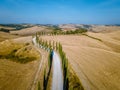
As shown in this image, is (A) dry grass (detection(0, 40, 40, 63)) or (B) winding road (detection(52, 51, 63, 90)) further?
(A) dry grass (detection(0, 40, 40, 63))

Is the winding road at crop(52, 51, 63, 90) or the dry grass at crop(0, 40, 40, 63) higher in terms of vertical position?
the winding road at crop(52, 51, 63, 90)

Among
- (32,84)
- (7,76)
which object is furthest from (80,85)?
(7,76)

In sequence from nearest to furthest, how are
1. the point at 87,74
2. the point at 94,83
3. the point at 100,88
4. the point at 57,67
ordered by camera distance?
1. the point at 100,88
2. the point at 94,83
3. the point at 87,74
4. the point at 57,67

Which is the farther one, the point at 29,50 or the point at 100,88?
the point at 29,50

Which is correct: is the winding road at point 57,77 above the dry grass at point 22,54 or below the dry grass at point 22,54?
above

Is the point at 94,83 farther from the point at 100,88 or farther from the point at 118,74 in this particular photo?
the point at 118,74

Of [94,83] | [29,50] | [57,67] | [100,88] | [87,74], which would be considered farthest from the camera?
[29,50]

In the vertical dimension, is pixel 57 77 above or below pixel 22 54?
above

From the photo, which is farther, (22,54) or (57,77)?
(22,54)

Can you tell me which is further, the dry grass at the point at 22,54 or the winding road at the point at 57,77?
the dry grass at the point at 22,54

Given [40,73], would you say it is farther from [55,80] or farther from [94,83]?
[94,83]
